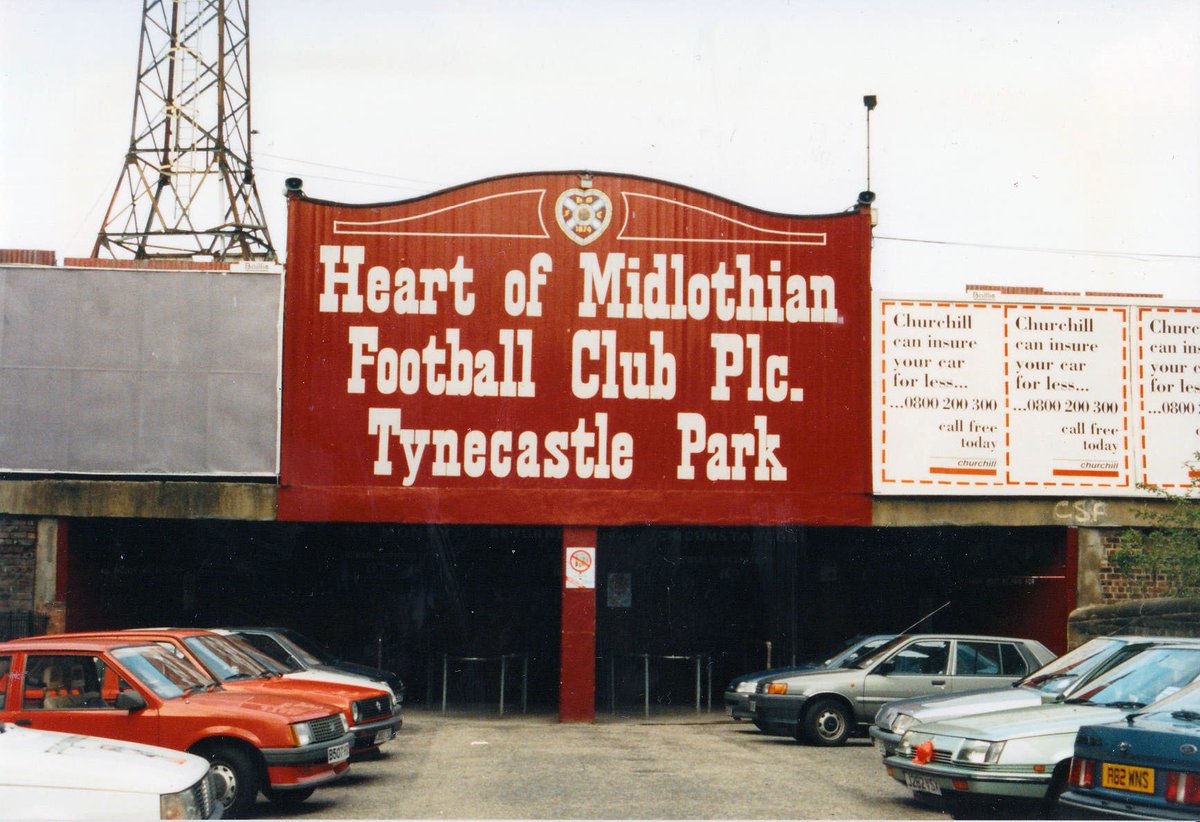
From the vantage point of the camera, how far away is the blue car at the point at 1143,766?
8023mm

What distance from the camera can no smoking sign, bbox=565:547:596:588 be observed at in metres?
22.3

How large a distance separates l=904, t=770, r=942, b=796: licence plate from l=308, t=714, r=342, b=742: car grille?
4.72 metres

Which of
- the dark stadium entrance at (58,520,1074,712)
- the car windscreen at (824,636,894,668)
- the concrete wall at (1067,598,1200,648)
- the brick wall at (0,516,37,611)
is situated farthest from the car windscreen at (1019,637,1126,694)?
the brick wall at (0,516,37,611)

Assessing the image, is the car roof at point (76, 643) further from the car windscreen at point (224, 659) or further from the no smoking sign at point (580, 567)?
the no smoking sign at point (580, 567)

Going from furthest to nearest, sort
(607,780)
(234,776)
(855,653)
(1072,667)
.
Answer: (855,653) → (607,780) → (1072,667) → (234,776)

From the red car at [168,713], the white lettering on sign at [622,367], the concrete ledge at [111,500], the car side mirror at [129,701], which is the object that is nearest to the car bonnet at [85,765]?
the car side mirror at [129,701]

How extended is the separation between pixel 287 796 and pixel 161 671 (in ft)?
5.14

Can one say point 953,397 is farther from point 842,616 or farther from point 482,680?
point 482,680

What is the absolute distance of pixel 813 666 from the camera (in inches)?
742

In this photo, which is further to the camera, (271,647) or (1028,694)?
(271,647)

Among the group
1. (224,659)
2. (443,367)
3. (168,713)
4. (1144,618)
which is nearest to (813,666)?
(1144,618)

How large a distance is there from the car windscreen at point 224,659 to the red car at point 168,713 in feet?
2.58

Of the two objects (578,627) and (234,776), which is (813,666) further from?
(234,776)

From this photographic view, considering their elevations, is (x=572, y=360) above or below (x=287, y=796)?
above
